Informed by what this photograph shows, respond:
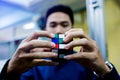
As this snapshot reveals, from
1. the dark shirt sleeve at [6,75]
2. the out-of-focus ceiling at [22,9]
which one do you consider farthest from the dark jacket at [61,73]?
the out-of-focus ceiling at [22,9]

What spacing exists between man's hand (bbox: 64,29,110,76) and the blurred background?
8.7 inches

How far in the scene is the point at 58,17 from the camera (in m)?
0.87

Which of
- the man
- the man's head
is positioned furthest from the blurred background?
the man

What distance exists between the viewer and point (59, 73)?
60cm

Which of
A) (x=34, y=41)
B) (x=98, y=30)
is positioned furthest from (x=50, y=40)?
(x=98, y=30)

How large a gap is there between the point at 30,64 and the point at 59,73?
0.16 metres

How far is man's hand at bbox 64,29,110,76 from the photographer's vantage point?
436 mm

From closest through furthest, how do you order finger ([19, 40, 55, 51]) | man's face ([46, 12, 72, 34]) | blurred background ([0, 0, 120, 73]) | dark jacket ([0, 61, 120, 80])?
finger ([19, 40, 55, 51]) < dark jacket ([0, 61, 120, 80]) < blurred background ([0, 0, 120, 73]) < man's face ([46, 12, 72, 34])

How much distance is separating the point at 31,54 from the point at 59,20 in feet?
1.43

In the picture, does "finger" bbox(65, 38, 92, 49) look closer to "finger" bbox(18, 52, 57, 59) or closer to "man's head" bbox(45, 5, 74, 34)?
"finger" bbox(18, 52, 57, 59)

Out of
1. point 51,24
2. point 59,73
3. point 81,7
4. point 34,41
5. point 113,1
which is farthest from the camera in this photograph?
point 81,7

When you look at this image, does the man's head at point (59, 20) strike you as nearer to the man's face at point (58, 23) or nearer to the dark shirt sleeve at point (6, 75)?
the man's face at point (58, 23)

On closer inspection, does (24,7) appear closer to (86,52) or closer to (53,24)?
(53,24)

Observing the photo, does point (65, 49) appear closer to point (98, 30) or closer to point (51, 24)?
point (98, 30)
